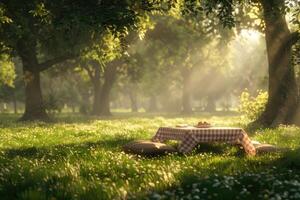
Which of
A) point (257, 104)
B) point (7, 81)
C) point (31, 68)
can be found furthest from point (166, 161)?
point (7, 81)

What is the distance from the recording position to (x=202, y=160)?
1399cm

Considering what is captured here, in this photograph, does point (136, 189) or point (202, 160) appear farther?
point (202, 160)

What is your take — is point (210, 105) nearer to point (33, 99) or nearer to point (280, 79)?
point (33, 99)

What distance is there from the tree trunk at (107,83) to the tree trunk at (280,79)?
37315 mm

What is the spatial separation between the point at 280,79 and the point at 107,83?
3936 centimetres

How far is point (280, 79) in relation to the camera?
29094 millimetres

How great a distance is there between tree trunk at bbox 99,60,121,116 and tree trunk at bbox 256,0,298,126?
3732 centimetres

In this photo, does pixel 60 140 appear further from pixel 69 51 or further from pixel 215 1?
pixel 69 51

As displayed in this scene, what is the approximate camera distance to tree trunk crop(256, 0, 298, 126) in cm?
2889

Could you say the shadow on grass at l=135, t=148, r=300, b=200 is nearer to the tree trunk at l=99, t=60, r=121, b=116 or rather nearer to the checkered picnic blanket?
the checkered picnic blanket

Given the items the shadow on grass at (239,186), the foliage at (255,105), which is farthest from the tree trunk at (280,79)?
the shadow on grass at (239,186)

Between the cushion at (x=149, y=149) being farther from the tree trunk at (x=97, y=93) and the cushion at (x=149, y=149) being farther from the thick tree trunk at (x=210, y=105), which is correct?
the thick tree trunk at (x=210, y=105)

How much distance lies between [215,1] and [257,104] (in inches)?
798

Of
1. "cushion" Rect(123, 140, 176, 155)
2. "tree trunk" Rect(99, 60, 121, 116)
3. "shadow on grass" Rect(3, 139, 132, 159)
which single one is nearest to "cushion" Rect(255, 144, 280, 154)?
"cushion" Rect(123, 140, 176, 155)
